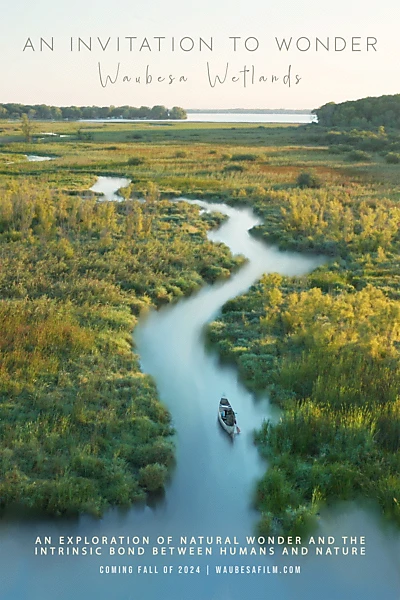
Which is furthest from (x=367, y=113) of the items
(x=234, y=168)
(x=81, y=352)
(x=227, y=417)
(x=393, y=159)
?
(x=227, y=417)

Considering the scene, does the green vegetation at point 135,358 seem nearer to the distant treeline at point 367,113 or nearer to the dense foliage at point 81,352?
the dense foliage at point 81,352

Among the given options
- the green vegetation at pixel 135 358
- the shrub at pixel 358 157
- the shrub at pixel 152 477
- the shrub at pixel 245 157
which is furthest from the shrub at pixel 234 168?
the shrub at pixel 152 477

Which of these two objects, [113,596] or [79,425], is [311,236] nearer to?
[79,425]

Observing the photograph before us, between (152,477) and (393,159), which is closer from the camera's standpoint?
(152,477)

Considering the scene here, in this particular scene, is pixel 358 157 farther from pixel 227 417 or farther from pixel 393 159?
pixel 227 417

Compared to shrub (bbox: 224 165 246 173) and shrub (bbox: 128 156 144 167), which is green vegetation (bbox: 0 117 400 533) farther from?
shrub (bbox: 128 156 144 167)

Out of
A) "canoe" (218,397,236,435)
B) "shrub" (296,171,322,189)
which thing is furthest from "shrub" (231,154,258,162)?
"canoe" (218,397,236,435)
